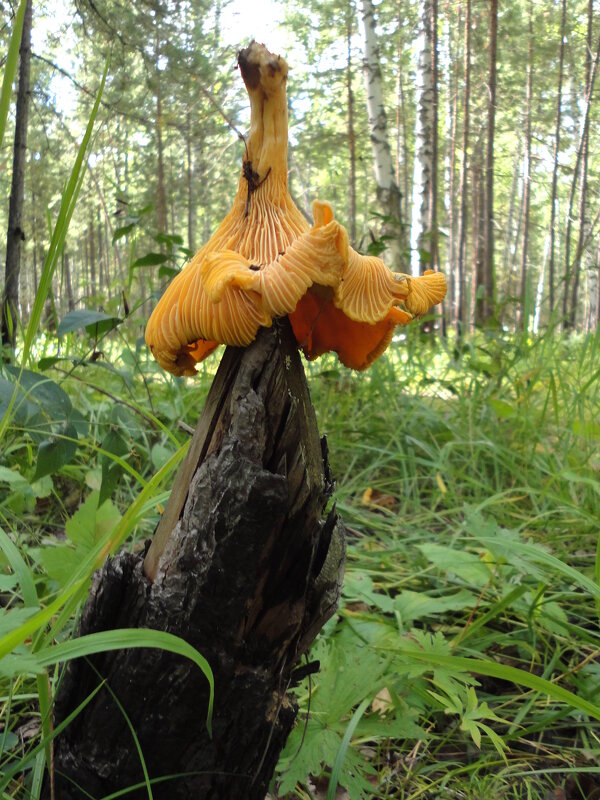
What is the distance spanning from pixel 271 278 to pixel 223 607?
549 mm

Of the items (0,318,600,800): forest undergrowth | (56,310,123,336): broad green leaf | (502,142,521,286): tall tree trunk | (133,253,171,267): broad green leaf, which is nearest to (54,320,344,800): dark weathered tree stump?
(0,318,600,800): forest undergrowth

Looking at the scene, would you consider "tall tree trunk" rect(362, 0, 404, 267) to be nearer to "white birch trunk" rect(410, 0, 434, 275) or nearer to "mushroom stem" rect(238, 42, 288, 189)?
"white birch trunk" rect(410, 0, 434, 275)

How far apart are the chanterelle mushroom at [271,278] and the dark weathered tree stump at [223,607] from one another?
0.10 meters

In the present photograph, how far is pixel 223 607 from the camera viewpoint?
972 mm

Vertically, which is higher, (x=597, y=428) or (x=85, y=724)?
(x=597, y=428)

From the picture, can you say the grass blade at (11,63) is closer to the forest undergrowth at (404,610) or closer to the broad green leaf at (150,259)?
the forest undergrowth at (404,610)

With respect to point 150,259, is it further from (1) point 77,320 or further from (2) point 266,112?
→ (2) point 266,112

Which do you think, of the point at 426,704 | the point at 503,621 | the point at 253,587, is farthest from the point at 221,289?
the point at 503,621

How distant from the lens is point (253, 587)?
982 mm

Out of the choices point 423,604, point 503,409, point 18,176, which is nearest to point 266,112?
point 423,604

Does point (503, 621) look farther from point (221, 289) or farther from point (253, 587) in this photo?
point (221, 289)

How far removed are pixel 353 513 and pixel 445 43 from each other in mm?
20686

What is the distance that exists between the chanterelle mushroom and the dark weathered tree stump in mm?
102

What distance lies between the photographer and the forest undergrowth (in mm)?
1138
